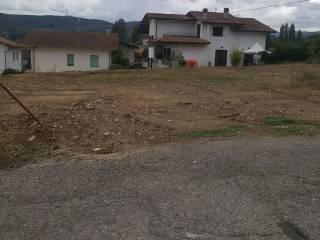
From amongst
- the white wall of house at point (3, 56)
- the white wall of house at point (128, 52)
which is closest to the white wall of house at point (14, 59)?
the white wall of house at point (3, 56)

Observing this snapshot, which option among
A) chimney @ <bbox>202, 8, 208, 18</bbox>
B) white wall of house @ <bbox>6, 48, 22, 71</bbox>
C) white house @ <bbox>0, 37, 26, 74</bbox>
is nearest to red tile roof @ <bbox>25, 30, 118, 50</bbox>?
white house @ <bbox>0, 37, 26, 74</bbox>

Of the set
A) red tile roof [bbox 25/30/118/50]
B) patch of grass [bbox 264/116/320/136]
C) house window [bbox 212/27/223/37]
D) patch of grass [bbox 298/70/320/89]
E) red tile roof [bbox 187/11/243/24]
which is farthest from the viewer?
house window [bbox 212/27/223/37]

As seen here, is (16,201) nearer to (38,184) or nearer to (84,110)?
(38,184)

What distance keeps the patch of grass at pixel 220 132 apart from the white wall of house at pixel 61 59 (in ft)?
115

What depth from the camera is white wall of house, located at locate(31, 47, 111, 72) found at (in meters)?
43.3

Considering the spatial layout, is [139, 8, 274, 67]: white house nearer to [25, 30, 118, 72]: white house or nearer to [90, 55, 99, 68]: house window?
[25, 30, 118, 72]: white house

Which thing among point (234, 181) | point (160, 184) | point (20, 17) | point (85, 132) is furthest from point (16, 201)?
point (20, 17)

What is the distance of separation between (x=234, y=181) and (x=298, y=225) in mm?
1357

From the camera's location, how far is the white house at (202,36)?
1703 inches

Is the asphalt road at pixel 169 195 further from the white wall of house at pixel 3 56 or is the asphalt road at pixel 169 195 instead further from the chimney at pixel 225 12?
the chimney at pixel 225 12

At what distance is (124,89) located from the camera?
55.0 feet

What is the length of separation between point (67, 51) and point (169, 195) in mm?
39890

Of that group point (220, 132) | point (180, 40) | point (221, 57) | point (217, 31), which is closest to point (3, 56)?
point (180, 40)

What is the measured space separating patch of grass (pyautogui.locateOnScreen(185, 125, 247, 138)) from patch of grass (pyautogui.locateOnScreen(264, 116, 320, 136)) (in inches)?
28.6
